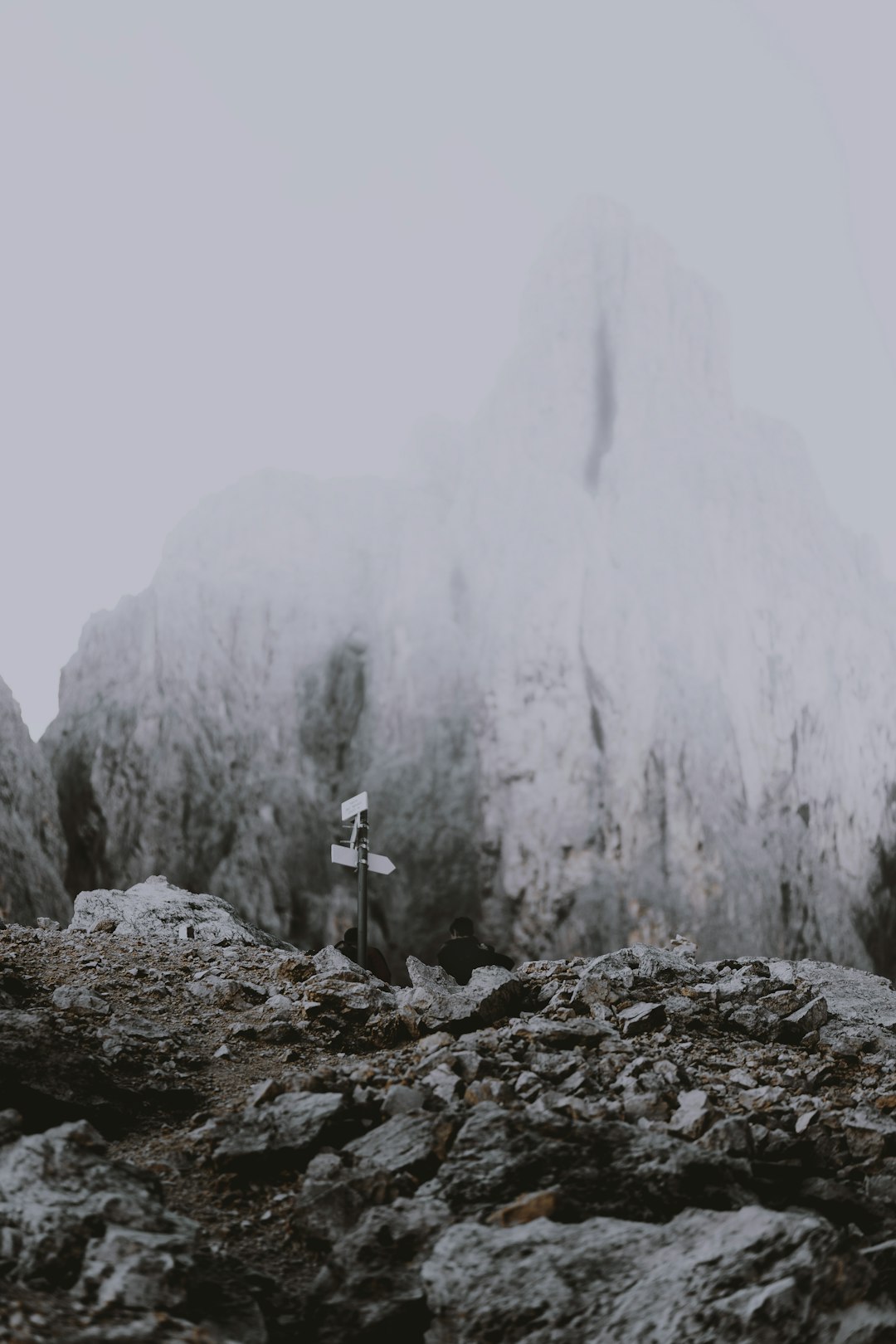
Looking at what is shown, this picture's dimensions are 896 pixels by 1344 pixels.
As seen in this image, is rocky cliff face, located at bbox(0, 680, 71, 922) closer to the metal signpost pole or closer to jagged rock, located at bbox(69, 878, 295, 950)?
jagged rock, located at bbox(69, 878, 295, 950)

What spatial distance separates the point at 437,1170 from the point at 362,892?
13.9ft

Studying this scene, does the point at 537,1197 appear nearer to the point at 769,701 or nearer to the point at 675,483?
the point at 769,701

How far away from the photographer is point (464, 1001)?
5406 mm

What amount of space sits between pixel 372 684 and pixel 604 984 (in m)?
14.6

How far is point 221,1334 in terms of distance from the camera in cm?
251

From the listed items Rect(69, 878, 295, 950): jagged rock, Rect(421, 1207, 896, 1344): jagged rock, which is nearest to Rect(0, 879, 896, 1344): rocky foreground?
Rect(421, 1207, 896, 1344): jagged rock

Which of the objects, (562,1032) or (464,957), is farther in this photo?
(464,957)

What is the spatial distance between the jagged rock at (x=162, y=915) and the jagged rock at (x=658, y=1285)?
5558 mm

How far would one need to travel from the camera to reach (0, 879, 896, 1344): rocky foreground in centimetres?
265

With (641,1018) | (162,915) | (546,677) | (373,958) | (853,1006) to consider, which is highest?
(546,677)

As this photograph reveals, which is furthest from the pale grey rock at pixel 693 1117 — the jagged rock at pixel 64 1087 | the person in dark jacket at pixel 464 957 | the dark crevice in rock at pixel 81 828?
the dark crevice in rock at pixel 81 828

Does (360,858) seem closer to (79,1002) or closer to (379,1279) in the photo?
(79,1002)

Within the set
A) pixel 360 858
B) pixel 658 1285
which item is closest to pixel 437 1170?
pixel 658 1285

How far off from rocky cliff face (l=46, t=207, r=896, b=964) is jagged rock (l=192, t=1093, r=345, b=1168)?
14.6 metres
